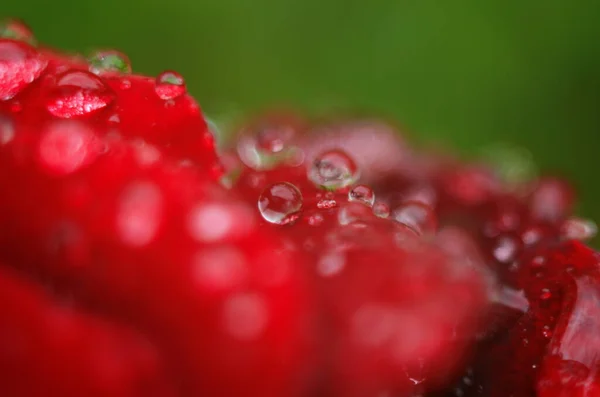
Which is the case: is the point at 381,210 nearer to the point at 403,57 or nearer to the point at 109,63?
the point at 109,63

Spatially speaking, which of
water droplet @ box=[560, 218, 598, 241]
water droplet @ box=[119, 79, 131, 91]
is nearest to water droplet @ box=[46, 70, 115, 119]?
water droplet @ box=[119, 79, 131, 91]

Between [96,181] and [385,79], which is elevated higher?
[385,79]

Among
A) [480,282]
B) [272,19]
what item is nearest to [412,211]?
[480,282]

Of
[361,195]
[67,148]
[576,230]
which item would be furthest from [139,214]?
[576,230]

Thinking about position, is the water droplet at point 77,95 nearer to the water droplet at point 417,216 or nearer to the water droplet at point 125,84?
the water droplet at point 125,84

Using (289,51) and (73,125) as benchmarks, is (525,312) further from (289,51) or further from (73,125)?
(289,51)
